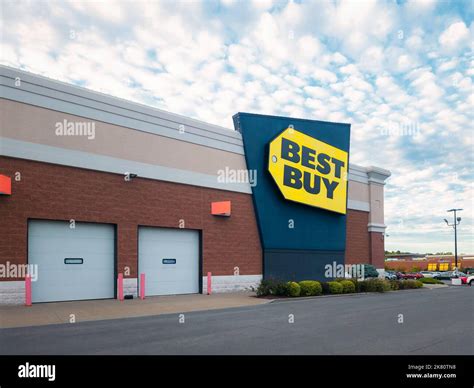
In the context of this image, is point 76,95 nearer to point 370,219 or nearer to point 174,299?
point 174,299

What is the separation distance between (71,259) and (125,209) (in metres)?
3.11

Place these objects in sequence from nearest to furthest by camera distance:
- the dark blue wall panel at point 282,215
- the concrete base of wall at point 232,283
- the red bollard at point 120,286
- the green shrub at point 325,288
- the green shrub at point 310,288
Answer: the red bollard at point 120,286
the green shrub at point 310,288
the green shrub at point 325,288
the concrete base of wall at point 232,283
the dark blue wall panel at point 282,215

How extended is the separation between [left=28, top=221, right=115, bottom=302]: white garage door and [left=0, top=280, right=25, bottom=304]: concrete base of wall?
596 millimetres

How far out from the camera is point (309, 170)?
28.4 m

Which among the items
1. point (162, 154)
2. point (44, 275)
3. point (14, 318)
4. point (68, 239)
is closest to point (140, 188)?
point (162, 154)

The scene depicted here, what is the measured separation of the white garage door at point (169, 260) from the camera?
2100 centimetres

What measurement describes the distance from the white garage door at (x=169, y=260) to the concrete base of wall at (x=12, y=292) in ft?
17.4

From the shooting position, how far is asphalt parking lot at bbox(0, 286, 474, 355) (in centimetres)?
874
